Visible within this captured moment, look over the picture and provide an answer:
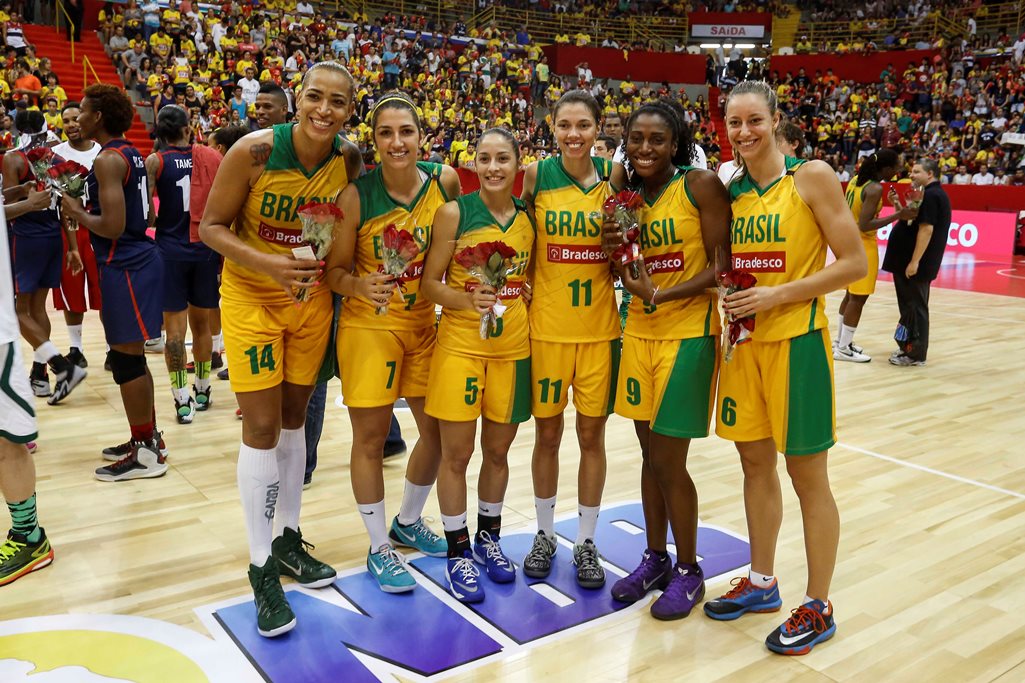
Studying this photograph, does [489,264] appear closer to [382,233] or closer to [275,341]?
[382,233]

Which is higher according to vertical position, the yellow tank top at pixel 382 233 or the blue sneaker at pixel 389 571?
the yellow tank top at pixel 382 233

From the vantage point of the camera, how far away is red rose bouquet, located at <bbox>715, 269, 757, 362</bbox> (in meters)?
2.79

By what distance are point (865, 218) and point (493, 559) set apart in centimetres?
542

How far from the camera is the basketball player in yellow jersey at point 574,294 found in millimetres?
3258

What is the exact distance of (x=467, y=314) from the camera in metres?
3.23

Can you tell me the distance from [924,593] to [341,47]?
60.0 ft

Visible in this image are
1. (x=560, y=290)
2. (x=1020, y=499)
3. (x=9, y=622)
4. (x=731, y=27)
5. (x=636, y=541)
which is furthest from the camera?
(x=731, y=27)

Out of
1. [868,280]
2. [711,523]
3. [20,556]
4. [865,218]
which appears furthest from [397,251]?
[868,280]

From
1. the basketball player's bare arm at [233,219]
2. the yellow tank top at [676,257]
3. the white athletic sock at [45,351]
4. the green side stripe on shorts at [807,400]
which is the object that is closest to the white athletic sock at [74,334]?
the white athletic sock at [45,351]

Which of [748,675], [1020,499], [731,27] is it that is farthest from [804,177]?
[731,27]

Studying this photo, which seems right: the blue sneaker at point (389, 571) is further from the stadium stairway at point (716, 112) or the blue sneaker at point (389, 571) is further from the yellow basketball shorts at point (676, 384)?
the stadium stairway at point (716, 112)

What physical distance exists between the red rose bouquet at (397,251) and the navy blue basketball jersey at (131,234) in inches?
94.2

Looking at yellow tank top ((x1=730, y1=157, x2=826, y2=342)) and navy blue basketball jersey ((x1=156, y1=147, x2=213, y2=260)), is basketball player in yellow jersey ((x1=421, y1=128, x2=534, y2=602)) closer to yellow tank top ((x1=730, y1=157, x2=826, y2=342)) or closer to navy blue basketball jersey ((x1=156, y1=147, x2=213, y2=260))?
yellow tank top ((x1=730, y1=157, x2=826, y2=342))

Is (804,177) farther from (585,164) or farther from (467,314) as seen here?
(467,314)
